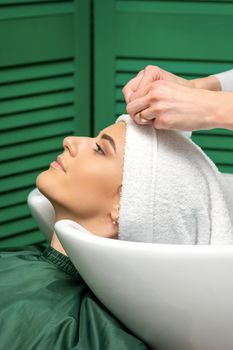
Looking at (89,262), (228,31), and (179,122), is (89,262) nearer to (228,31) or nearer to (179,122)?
(179,122)

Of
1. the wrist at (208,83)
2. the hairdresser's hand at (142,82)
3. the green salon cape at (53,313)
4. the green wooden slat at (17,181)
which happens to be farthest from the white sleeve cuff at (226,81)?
the green wooden slat at (17,181)

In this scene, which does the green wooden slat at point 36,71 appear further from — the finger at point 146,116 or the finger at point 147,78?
the finger at point 146,116

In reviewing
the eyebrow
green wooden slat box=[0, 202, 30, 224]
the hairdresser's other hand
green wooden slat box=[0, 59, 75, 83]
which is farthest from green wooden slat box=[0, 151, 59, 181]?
the hairdresser's other hand

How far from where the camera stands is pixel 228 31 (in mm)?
2473

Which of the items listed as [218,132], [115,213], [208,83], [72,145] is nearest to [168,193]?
[115,213]

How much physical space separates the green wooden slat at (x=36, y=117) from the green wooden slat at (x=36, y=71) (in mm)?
107

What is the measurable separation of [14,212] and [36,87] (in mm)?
389

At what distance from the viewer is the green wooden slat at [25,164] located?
255cm

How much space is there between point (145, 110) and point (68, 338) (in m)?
0.50

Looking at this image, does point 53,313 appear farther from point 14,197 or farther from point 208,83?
point 14,197

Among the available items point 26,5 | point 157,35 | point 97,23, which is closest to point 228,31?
point 157,35

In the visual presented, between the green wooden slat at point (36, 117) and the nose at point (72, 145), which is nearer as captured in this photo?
the nose at point (72, 145)

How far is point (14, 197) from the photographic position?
260 cm

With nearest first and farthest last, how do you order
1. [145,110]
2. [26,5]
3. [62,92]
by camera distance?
[145,110], [26,5], [62,92]
